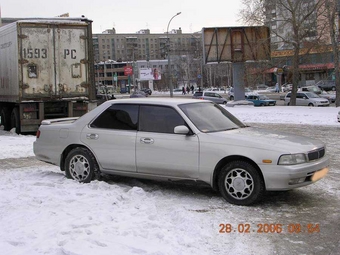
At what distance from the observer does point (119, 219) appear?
16.2 ft

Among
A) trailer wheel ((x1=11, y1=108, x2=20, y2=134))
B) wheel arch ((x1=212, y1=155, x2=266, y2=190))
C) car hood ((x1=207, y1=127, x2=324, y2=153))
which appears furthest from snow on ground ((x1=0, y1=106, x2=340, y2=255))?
trailer wheel ((x1=11, y1=108, x2=20, y2=134))

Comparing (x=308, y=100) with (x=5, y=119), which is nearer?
(x=5, y=119)

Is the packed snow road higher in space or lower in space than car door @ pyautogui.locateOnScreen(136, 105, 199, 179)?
lower

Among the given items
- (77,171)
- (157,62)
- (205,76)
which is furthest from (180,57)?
(77,171)

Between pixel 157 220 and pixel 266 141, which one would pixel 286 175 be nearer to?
pixel 266 141

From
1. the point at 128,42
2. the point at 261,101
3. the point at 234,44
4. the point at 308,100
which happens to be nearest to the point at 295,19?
the point at 234,44

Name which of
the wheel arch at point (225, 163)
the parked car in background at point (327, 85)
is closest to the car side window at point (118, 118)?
the wheel arch at point (225, 163)

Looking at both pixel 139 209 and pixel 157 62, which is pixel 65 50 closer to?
pixel 139 209

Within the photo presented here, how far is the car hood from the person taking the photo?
5660mm

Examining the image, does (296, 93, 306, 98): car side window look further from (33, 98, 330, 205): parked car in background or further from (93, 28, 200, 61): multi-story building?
(93, 28, 200, 61): multi-story building

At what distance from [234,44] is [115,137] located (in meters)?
29.1

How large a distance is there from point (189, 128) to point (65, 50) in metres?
9.51
